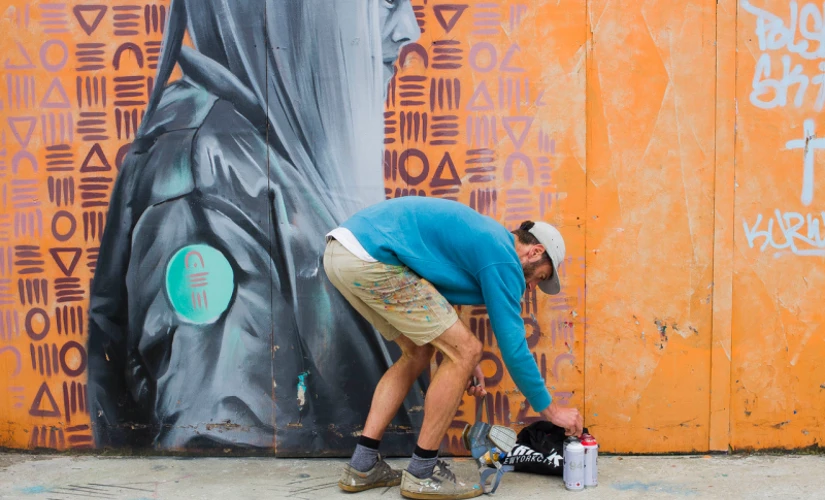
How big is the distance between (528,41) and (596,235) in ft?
3.13

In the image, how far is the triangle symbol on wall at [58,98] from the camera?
376 cm

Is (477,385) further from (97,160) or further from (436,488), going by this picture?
(97,160)

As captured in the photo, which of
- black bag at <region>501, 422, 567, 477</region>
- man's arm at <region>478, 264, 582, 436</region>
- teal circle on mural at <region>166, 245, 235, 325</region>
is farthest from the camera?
teal circle on mural at <region>166, 245, 235, 325</region>

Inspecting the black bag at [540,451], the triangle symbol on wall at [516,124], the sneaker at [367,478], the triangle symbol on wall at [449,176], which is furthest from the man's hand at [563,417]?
the triangle symbol on wall at [516,124]

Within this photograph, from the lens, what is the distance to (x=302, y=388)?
380 centimetres

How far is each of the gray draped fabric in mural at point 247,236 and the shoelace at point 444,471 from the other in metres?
0.39

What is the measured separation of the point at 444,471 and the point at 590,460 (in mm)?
625

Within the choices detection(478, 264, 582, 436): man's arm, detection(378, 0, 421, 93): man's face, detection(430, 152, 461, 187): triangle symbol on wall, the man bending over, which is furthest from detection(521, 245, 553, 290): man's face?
detection(378, 0, 421, 93): man's face

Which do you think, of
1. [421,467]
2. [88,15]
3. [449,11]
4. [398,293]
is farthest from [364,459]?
[88,15]

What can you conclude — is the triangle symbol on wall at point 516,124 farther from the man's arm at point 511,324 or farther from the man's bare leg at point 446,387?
the man's bare leg at point 446,387

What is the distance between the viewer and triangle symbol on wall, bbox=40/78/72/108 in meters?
3.76

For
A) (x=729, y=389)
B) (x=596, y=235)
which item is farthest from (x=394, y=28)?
(x=729, y=389)

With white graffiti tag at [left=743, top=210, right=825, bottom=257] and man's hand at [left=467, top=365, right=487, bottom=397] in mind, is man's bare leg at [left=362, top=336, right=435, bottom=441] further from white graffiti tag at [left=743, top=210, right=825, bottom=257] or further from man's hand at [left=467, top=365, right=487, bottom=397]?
white graffiti tag at [left=743, top=210, right=825, bottom=257]

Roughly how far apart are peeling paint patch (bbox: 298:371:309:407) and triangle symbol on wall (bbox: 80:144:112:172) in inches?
52.9
